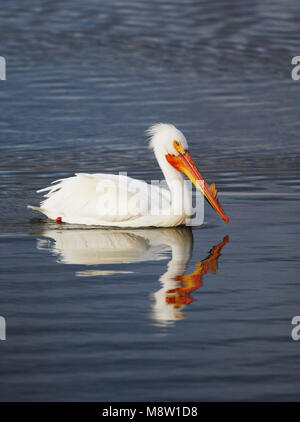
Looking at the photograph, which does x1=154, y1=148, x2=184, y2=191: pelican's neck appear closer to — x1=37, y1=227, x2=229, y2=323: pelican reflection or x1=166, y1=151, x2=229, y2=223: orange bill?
x1=166, y1=151, x2=229, y2=223: orange bill

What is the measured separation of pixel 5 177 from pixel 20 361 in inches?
192

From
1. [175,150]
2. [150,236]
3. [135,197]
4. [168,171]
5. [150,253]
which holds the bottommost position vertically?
[150,253]

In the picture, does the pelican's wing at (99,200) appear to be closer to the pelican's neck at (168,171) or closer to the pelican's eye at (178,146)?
the pelican's neck at (168,171)

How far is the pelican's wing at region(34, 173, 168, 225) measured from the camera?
8.03 metres

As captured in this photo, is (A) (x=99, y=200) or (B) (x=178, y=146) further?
(B) (x=178, y=146)

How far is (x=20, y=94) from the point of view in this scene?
1394 cm

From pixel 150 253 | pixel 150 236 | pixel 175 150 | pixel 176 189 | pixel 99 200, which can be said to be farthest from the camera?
pixel 175 150

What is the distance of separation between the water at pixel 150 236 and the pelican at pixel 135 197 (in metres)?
0.13

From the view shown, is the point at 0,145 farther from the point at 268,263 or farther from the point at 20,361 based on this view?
the point at 20,361

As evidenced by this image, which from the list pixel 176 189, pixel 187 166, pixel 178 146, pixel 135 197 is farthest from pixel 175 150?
pixel 135 197

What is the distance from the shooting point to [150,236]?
796 cm

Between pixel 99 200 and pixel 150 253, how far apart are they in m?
0.97

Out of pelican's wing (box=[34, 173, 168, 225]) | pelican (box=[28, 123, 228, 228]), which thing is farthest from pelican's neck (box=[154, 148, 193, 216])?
pelican's wing (box=[34, 173, 168, 225])

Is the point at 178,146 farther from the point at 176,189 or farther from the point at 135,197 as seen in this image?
the point at 135,197
